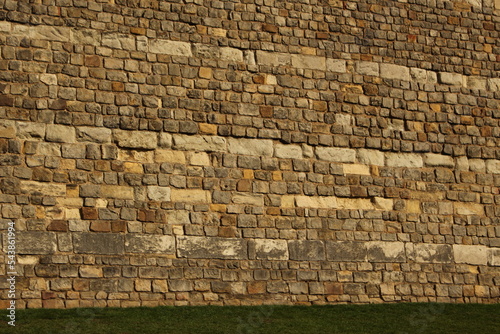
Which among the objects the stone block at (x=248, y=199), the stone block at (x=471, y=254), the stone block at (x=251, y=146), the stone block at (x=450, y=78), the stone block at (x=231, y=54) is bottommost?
the stone block at (x=471, y=254)

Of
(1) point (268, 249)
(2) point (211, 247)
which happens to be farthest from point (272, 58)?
(2) point (211, 247)

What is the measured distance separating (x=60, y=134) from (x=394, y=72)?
4.79m

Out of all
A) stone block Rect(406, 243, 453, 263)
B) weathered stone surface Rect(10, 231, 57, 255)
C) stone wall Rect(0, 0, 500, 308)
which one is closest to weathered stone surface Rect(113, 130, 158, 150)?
stone wall Rect(0, 0, 500, 308)

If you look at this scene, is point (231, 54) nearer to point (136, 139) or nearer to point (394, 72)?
point (136, 139)

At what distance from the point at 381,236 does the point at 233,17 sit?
3553 millimetres

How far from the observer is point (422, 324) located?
9.16 meters

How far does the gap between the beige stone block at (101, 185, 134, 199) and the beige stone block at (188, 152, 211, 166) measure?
0.87 m

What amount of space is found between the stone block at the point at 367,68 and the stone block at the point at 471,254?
269 centimetres

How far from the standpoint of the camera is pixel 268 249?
10.1 metres

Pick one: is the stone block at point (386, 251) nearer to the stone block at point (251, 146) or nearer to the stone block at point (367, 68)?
the stone block at point (251, 146)

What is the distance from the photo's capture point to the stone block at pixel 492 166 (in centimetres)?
1149

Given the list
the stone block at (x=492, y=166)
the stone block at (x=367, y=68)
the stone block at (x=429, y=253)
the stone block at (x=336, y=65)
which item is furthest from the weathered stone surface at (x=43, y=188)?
the stone block at (x=492, y=166)

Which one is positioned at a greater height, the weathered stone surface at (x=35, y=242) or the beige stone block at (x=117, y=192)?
the beige stone block at (x=117, y=192)

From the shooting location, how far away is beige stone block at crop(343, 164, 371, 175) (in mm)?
10778
